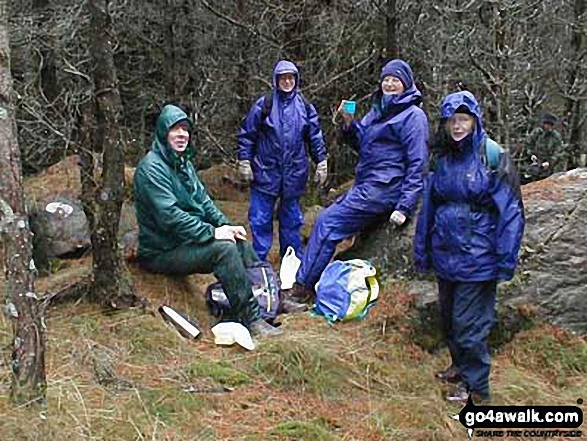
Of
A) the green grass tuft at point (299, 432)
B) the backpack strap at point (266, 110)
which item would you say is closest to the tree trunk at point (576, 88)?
the backpack strap at point (266, 110)

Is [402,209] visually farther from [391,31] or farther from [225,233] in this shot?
[391,31]

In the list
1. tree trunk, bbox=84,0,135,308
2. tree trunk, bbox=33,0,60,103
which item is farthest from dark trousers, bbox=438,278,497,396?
tree trunk, bbox=33,0,60,103

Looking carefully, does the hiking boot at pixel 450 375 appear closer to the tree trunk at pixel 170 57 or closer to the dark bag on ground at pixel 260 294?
the dark bag on ground at pixel 260 294

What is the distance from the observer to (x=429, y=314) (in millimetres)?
5824

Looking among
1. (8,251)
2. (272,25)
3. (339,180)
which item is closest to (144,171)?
(8,251)

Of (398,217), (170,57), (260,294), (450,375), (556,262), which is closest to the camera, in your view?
(450,375)

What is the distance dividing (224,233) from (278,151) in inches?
62.1

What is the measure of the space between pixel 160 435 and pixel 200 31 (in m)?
8.85

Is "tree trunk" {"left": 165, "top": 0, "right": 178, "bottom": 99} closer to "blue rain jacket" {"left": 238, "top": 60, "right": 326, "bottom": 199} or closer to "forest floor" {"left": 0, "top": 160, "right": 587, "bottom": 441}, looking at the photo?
"blue rain jacket" {"left": 238, "top": 60, "right": 326, "bottom": 199}

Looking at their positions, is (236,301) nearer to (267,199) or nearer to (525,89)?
(267,199)

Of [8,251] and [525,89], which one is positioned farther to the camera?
[525,89]

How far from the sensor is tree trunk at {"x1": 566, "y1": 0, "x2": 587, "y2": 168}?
12.7 m

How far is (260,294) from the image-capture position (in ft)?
20.2

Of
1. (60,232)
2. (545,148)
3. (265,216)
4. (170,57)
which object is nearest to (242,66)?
(170,57)
